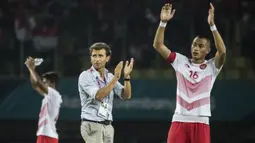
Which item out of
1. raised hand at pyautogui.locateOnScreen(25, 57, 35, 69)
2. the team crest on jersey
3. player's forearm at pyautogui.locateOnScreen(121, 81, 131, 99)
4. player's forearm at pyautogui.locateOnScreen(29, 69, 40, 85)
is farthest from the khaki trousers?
player's forearm at pyautogui.locateOnScreen(29, 69, 40, 85)

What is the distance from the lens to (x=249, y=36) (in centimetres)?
1573

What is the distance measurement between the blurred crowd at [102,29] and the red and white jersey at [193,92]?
23.4ft

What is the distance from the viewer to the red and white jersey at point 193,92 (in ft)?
26.0

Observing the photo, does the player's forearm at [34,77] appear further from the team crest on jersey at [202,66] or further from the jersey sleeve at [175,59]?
the team crest on jersey at [202,66]

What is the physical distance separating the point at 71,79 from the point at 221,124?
344cm

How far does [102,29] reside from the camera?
50.7ft

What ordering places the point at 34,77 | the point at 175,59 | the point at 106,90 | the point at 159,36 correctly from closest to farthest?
the point at 159,36 → the point at 106,90 → the point at 175,59 → the point at 34,77

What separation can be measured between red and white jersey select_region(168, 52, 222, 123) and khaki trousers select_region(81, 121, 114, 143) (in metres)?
0.83

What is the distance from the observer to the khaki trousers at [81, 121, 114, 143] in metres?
8.15

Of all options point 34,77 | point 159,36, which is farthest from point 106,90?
point 34,77

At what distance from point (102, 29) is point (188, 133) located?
779cm

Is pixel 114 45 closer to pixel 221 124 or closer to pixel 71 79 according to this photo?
pixel 71 79

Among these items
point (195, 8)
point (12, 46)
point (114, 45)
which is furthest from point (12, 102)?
point (195, 8)

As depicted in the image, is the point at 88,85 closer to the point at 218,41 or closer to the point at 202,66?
the point at 202,66
